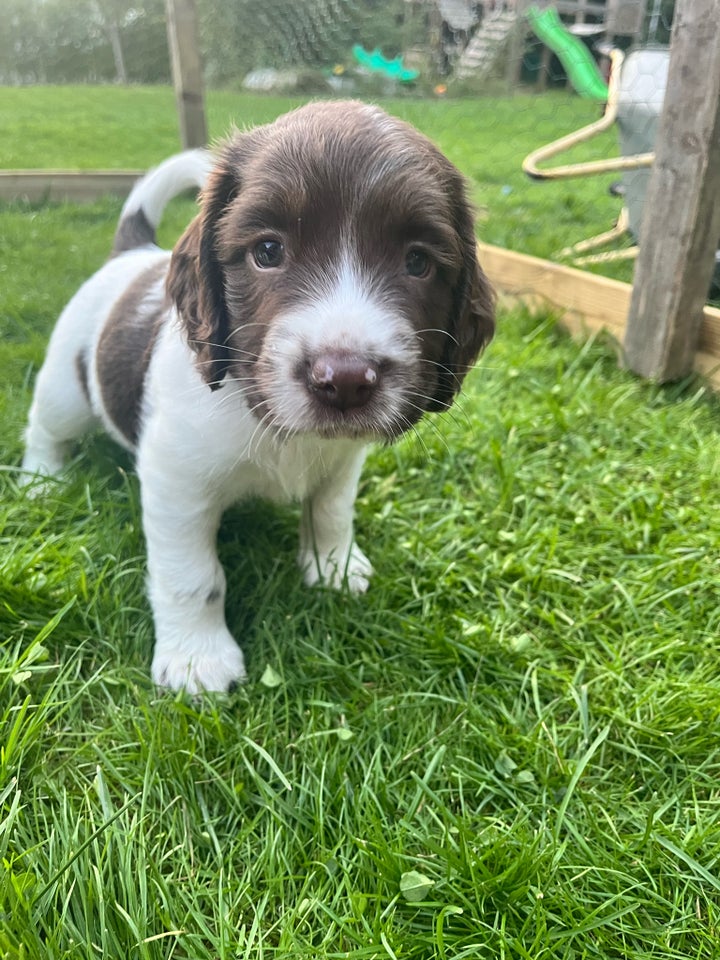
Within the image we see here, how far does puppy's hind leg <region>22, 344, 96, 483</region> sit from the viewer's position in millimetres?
2906

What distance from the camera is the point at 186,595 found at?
2119 mm

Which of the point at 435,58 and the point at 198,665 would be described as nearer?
the point at 198,665

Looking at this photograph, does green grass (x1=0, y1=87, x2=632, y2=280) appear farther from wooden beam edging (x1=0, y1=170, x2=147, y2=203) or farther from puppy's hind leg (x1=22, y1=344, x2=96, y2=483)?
puppy's hind leg (x1=22, y1=344, x2=96, y2=483)

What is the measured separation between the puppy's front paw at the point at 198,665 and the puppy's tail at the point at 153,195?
1857 millimetres

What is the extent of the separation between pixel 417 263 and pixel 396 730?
1229 millimetres

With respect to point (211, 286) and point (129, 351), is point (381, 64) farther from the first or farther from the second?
point (211, 286)

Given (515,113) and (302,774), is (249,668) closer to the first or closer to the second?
(302,774)

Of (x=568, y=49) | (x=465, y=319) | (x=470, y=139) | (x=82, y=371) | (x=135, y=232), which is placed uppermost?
(x=568, y=49)

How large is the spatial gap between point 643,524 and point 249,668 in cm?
162

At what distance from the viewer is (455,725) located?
200 cm

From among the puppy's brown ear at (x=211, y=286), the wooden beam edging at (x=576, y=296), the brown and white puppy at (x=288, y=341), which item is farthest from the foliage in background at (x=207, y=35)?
the puppy's brown ear at (x=211, y=286)

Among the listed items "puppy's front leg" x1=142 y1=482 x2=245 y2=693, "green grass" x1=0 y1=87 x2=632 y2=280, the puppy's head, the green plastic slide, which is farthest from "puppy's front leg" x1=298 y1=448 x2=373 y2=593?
the green plastic slide

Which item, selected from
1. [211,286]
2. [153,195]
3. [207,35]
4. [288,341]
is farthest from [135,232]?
[207,35]

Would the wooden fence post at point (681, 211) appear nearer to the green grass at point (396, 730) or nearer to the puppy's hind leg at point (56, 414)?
the green grass at point (396, 730)
